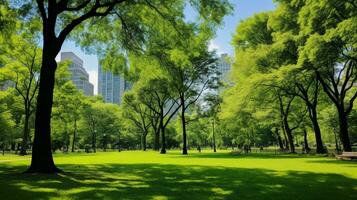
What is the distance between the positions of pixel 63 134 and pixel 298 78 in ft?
203

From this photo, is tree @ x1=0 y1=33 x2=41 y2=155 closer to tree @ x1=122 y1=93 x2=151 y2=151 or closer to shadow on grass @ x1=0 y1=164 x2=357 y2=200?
tree @ x1=122 y1=93 x2=151 y2=151

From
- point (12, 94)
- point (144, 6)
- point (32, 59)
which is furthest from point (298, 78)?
point (12, 94)

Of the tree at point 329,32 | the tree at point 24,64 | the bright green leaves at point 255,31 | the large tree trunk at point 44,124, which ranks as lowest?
the large tree trunk at point 44,124

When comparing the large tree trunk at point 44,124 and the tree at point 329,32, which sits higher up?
the tree at point 329,32

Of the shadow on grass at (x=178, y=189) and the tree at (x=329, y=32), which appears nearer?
the shadow on grass at (x=178, y=189)

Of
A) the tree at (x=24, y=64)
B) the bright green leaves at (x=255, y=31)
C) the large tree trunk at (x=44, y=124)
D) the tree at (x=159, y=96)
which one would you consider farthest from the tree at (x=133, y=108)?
the large tree trunk at (x=44, y=124)

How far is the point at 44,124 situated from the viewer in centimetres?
1487

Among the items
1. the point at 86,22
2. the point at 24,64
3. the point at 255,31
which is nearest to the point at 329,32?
the point at 86,22

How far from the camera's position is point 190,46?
20.2 metres

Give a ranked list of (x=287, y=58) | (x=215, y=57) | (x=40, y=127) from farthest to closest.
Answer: (x=215, y=57) < (x=287, y=58) < (x=40, y=127)

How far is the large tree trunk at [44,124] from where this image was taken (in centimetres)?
1456

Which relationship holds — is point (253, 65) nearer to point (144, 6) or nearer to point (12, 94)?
point (144, 6)

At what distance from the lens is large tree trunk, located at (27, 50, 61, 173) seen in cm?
1456

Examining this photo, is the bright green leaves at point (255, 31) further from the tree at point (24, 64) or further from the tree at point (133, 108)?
the tree at point (133, 108)
